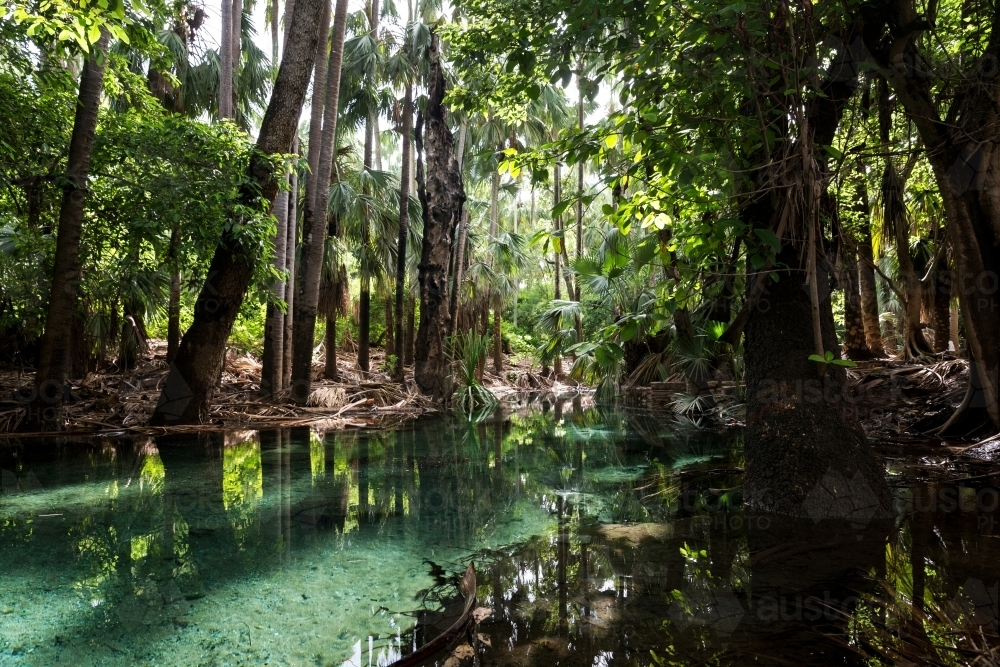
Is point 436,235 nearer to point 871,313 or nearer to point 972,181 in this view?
point 871,313

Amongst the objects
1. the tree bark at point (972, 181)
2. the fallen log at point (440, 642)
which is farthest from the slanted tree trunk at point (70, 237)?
the tree bark at point (972, 181)

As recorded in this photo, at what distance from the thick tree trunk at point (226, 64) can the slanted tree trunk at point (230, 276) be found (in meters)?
2.84

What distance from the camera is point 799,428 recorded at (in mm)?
3338

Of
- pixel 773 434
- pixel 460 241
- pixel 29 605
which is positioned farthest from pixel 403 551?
pixel 460 241

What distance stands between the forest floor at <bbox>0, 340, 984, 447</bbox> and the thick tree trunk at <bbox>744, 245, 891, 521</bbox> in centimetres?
288

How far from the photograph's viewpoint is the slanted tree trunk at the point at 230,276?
7109mm

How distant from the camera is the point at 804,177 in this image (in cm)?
293

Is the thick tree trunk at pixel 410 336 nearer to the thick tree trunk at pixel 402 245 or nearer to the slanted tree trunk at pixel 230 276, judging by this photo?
the thick tree trunk at pixel 402 245

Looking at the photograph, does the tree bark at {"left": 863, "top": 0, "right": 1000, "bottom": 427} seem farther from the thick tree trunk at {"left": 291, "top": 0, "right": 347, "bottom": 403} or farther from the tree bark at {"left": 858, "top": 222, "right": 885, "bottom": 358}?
the thick tree trunk at {"left": 291, "top": 0, "right": 347, "bottom": 403}

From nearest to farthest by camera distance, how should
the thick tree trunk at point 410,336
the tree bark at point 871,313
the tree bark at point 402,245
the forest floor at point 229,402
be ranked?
the forest floor at point 229,402, the tree bark at point 871,313, the tree bark at point 402,245, the thick tree trunk at point 410,336

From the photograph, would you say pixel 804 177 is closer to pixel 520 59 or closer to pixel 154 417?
pixel 520 59

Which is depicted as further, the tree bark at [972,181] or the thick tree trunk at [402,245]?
the thick tree trunk at [402,245]

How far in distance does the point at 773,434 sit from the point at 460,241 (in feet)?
43.3

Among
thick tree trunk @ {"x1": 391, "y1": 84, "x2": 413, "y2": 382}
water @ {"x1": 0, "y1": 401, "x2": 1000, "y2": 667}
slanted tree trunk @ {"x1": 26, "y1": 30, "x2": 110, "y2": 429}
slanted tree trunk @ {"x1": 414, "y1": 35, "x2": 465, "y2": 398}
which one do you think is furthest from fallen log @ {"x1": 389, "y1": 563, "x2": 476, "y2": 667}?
thick tree trunk @ {"x1": 391, "y1": 84, "x2": 413, "y2": 382}
